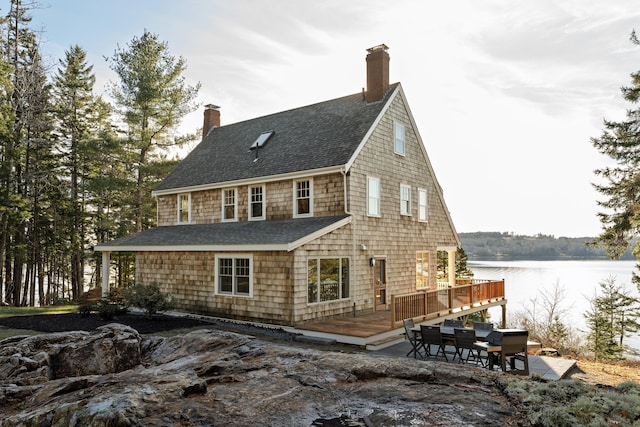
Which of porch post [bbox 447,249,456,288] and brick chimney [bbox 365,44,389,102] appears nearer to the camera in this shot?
brick chimney [bbox 365,44,389,102]

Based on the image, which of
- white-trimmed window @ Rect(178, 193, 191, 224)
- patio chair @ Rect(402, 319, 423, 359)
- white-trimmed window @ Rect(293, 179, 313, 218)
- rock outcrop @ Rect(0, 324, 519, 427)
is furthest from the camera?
white-trimmed window @ Rect(178, 193, 191, 224)

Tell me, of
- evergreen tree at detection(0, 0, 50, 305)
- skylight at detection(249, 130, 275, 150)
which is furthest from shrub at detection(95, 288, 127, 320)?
evergreen tree at detection(0, 0, 50, 305)

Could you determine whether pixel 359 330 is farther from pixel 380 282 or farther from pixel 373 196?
pixel 373 196

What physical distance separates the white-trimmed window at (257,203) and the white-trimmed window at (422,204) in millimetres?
7352

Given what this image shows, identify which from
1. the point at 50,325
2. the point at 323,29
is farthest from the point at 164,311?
the point at 323,29

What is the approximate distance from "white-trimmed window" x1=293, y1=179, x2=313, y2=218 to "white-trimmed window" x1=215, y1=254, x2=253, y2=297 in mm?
2998

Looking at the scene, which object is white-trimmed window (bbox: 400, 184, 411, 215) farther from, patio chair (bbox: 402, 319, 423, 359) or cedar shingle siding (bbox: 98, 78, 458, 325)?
patio chair (bbox: 402, 319, 423, 359)

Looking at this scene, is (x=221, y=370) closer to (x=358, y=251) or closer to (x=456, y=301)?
(x=358, y=251)

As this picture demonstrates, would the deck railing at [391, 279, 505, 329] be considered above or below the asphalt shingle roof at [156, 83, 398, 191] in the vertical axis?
below

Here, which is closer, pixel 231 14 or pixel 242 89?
pixel 231 14

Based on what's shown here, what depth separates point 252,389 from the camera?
17.9 ft

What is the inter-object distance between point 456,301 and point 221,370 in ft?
37.8

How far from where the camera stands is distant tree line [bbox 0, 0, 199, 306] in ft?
81.1

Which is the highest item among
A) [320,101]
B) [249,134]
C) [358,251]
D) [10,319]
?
[320,101]
